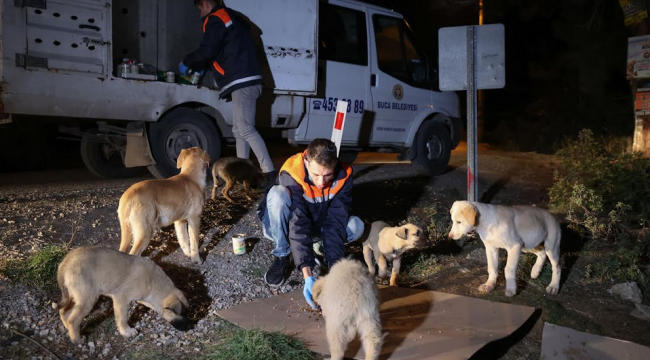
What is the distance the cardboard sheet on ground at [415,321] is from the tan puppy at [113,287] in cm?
47

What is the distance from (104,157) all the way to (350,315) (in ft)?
20.8

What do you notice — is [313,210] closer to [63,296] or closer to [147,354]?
[147,354]

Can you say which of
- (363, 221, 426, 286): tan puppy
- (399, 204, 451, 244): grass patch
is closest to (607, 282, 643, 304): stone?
(399, 204, 451, 244): grass patch

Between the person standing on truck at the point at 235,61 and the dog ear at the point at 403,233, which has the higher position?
the person standing on truck at the point at 235,61

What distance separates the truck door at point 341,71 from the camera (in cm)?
819

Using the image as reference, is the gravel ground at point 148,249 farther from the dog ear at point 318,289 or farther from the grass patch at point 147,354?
the dog ear at point 318,289

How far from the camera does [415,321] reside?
420 cm

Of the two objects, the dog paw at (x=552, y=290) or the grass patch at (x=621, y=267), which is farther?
the grass patch at (x=621, y=267)

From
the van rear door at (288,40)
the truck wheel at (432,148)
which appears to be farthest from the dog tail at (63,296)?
the truck wheel at (432,148)

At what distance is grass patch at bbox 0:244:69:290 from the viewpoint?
411 cm

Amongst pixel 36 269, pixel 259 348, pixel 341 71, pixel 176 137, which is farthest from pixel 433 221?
pixel 36 269

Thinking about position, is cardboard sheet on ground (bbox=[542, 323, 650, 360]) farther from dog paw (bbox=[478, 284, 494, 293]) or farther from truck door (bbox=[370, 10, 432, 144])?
truck door (bbox=[370, 10, 432, 144])

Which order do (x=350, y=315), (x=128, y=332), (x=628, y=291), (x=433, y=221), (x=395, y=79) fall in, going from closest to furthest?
(x=350, y=315), (x=128, y=332), (x=628, y=291), (x=433, y=221), (x=395, y=79)

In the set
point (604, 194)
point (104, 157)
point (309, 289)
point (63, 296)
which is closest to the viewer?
point (63, 296)
